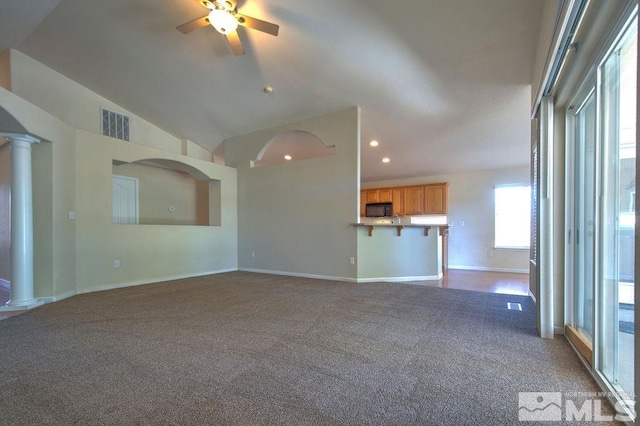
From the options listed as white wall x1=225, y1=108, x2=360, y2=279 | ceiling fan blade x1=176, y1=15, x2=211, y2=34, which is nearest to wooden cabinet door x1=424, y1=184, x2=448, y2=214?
white wall x1=225, y1=108, x2=360, y2=279

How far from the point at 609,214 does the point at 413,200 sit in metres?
5.78

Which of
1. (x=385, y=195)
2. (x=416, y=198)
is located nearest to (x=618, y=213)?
(x=416, y=198)

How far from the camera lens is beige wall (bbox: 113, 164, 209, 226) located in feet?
Answer: 21.1

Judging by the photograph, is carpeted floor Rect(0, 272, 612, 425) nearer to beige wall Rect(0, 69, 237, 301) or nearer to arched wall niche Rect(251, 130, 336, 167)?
beige wall Rect(0, 69, 237, 301)

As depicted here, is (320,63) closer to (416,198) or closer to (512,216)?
(416,198)

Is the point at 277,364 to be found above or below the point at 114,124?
below

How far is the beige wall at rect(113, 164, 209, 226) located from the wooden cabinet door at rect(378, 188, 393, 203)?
471 cm

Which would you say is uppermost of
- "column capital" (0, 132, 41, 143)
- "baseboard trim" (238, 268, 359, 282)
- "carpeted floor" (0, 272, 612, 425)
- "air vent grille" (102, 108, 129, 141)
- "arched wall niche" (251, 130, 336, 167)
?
"air vent grille" (102, 108, 129, 141)

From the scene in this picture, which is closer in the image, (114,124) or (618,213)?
(618,213)

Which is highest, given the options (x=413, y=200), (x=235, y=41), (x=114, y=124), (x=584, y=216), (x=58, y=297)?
(x=235, y=41)

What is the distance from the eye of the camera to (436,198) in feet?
23.8

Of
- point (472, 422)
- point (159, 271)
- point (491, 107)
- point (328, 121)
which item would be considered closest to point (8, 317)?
point (159, 271)

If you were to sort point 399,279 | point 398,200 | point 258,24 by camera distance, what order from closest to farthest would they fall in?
point 258,24 < point 399,279 < point 398,200

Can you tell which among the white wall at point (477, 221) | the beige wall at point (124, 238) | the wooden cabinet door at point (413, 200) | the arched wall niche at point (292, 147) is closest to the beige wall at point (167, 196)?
the beige wall at point (124, 238)
